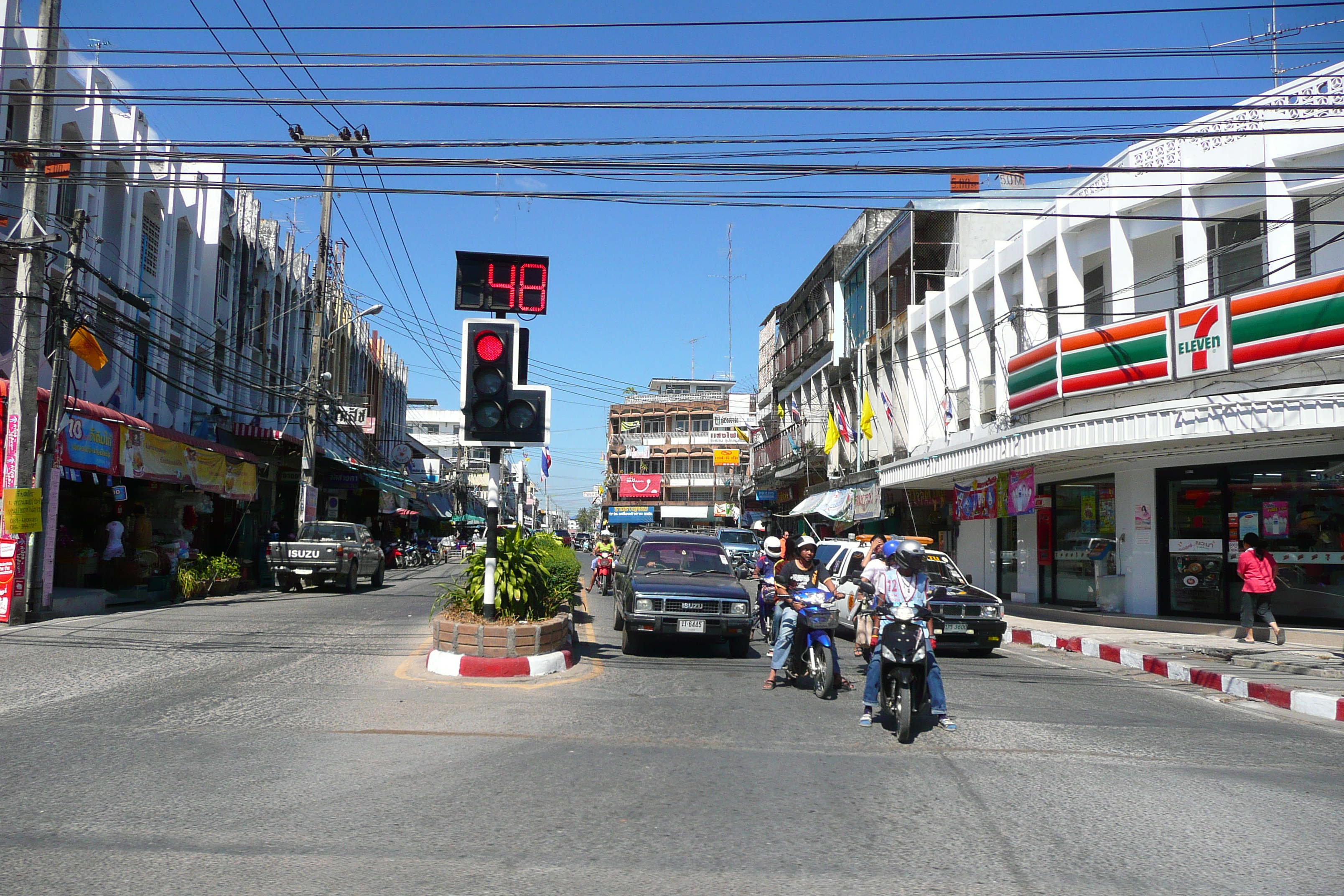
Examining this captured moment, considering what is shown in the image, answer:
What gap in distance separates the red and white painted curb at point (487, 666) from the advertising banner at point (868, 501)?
69.8ft

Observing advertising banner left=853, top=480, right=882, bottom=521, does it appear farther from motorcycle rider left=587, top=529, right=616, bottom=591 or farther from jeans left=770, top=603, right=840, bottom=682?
jeans left=770, top=603, right=840, bottom=682

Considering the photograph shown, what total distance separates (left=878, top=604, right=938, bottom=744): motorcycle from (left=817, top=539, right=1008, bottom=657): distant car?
16.4ft

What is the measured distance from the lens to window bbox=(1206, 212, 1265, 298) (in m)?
17.0

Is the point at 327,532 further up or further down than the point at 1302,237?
further down

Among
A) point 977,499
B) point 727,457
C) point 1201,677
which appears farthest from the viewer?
point 727,457

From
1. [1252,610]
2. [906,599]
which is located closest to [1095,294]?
[1252,610]

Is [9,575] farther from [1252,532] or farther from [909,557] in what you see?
[1252,532]

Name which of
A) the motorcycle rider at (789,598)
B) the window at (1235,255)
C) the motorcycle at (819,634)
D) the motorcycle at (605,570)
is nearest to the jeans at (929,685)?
the motorcycle at (819,634)

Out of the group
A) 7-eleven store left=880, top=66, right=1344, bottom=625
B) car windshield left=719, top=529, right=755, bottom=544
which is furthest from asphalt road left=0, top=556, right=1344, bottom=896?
car windshield left=719, top=529, right=755, bottom=544

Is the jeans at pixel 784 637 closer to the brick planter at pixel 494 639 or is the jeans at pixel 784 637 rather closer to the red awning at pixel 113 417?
the brick planter at pixel 494 639

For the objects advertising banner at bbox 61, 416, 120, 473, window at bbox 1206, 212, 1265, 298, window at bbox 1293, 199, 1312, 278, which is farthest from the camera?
window at bbox 1206, 212, 1265, 298

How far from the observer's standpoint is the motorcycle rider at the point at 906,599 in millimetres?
8141

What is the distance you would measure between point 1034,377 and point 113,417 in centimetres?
1808

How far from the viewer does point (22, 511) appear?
14.8 metres
